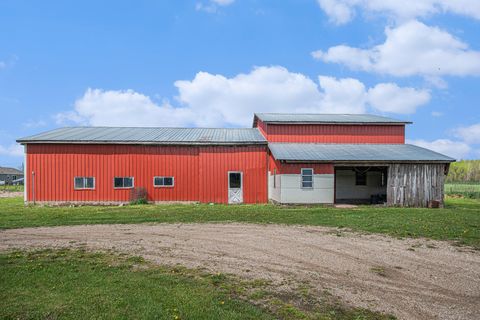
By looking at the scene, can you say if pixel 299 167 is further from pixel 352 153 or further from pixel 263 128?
pixel 263 128

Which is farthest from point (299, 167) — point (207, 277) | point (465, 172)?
point (465, 172)

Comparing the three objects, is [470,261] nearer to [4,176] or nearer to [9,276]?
[9,276]

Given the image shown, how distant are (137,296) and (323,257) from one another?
500 centimetres

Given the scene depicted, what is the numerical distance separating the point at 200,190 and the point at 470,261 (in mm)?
18523

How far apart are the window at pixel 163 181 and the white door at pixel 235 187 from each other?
4008 mm

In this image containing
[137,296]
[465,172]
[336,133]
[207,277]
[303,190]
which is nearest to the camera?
[137,296]

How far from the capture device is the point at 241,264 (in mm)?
8938

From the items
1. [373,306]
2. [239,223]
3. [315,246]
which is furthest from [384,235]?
[373,306]

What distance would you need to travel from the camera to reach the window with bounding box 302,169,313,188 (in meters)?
23.9

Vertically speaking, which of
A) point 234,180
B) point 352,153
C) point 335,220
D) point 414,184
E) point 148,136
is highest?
point 148,136

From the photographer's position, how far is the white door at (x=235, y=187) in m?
26.2

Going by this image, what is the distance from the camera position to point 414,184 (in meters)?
24.6

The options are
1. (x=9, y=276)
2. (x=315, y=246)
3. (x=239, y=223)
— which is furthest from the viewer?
(x=239, y=223)

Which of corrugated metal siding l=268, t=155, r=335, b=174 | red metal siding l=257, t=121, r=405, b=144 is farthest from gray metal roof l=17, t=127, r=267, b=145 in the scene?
corrugated metal siding l=268, t=155, r=335, b=174
